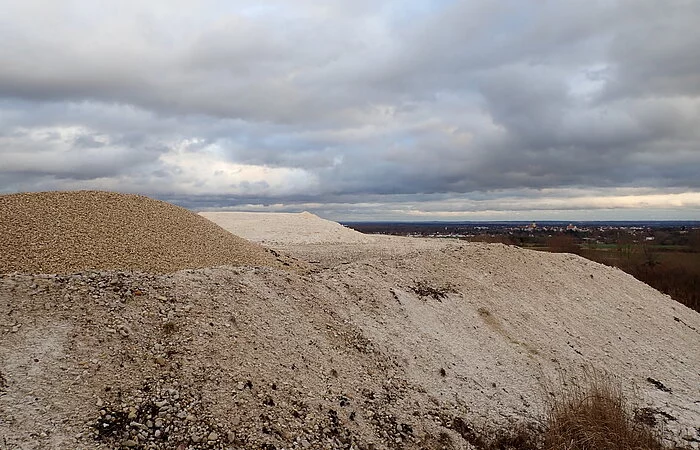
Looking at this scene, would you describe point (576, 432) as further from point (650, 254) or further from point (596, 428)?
point (650, 254)

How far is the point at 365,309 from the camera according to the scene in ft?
36.2

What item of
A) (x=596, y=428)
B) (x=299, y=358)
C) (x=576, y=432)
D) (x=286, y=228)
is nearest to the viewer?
(x=596, y=428)

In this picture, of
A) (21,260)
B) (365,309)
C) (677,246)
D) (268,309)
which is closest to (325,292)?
(365,309)

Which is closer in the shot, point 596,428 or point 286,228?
point 596,428

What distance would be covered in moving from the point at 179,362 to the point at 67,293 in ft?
6.99

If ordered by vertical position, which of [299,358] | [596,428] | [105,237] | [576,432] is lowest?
[576,432]

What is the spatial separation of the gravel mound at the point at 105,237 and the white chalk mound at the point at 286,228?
9311mm

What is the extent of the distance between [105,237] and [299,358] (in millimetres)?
4601

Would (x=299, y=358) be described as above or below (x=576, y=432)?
above

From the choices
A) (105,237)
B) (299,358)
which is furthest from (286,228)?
(299,358)

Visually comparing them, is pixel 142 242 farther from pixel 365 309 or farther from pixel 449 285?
pixel 449 285

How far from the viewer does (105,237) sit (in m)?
10.3

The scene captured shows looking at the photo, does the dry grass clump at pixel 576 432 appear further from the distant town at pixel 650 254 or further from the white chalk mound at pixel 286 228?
the distant town at pixel 650 254

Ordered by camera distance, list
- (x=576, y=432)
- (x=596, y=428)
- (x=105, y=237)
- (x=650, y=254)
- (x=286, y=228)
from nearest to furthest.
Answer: (x=596, y=428)
(x=576, y=432)
(x=105, y=237)
(x=286, y=228)
(x=650, y=254)
